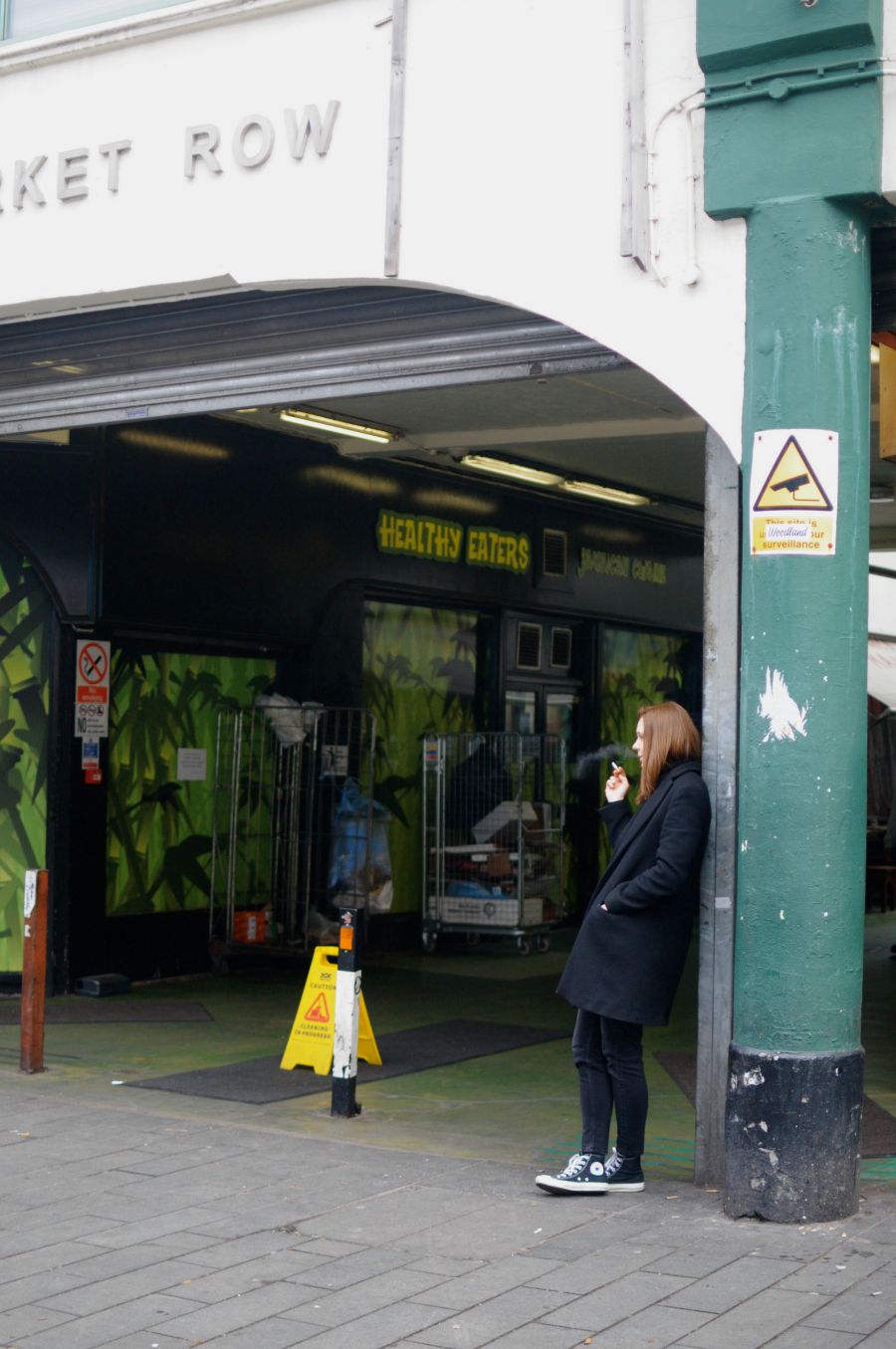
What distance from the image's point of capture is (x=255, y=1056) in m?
9.68

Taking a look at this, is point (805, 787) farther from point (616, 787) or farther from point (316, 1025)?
point (316, 1025)

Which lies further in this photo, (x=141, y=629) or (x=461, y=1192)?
(x=141, y=629)

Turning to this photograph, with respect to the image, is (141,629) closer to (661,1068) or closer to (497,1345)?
(661,1068)

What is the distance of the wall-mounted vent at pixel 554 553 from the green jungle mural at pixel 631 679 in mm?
1357

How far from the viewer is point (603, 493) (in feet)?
49.8

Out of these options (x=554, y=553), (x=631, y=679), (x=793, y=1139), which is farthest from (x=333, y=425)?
(x=793, y=1139)

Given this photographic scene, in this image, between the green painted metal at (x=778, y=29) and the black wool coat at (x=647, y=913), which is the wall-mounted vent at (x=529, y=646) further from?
the green painted metal at (x=778, y=29)

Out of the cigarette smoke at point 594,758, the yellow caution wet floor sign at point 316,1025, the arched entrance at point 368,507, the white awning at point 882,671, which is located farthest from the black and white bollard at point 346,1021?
the white awning at point 882,671

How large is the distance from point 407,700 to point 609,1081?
8318 millimetres

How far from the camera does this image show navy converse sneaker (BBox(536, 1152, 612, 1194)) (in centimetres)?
654

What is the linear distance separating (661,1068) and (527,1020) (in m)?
1.75

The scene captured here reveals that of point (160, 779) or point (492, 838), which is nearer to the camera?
point (160, 779)

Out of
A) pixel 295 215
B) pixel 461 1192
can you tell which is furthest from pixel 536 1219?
pixel 295 215

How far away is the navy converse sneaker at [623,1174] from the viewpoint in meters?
6.62
